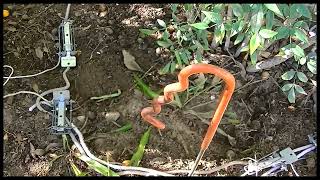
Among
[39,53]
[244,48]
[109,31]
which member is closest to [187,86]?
[244,48]

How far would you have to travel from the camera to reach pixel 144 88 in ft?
6.42

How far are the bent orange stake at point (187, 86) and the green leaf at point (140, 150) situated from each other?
0.21 feet

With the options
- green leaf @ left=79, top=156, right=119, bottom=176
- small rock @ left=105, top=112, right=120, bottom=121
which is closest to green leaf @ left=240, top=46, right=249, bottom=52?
small rock @ left=105, top=112, right=120, bottom=121

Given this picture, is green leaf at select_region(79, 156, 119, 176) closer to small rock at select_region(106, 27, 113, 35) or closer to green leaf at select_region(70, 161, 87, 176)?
green leaf at select_region(70, 161, 87, 176)

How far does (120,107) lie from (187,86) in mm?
465

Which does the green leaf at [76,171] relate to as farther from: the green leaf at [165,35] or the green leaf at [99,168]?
the green leaf at [165,35]

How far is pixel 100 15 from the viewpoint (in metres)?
2.12

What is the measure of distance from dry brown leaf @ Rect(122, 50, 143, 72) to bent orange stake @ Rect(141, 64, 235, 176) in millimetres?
237

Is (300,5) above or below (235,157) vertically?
above

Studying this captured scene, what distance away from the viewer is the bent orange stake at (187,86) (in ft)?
4.79

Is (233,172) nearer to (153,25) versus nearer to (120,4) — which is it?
(153,25)

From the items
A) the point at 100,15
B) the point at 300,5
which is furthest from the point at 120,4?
the point at 300,5

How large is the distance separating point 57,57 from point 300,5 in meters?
0.97

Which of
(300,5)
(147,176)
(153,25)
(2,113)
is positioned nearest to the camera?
(300,5)
